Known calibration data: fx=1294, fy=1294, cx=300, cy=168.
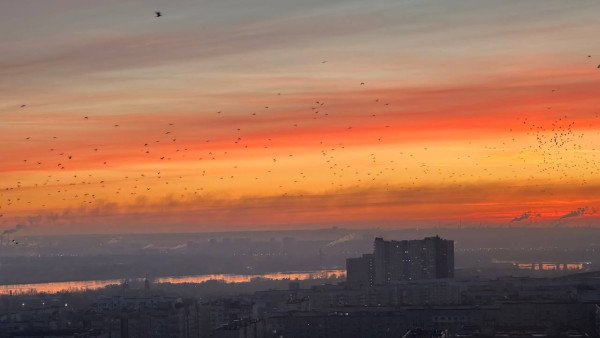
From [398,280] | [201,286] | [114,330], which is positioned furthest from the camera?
[201,286]

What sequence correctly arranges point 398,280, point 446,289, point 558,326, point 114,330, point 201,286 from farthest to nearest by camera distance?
point 201,286
point 398,280
point 446,289
point 114,330
point 558,326

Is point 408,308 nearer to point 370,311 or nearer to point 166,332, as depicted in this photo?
point 370,311

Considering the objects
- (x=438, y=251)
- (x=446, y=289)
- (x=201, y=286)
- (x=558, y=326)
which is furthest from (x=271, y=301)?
(x=201, y=286)

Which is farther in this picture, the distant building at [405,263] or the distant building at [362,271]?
the distant building at [362,271]

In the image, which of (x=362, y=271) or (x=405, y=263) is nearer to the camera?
(x=405, y=263)

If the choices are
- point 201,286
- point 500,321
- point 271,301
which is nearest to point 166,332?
point 500,321

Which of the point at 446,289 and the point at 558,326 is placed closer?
the point at 558,326

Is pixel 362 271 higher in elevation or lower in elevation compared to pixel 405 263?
lower
